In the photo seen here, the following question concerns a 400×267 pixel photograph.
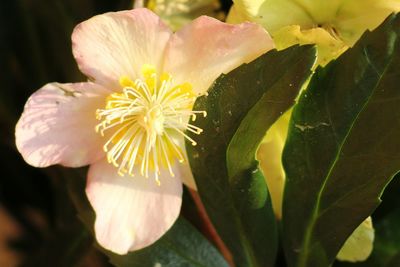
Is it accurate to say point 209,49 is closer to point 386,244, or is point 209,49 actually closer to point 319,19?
point 319,19

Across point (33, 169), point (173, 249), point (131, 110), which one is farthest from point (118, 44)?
point (33, 169)

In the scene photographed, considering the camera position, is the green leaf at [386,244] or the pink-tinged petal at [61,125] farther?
the green leaf at [386,244]

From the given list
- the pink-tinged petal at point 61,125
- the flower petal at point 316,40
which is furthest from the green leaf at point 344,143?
the pink-tinged petal at point 61,125

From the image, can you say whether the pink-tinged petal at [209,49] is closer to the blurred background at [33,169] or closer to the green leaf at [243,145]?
the green leaf at [243,145]

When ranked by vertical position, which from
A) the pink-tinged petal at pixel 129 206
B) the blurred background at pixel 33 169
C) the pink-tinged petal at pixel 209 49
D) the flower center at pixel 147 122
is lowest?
the blurred background at pixel 33 169

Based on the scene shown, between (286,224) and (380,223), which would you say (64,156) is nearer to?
(286,224)
